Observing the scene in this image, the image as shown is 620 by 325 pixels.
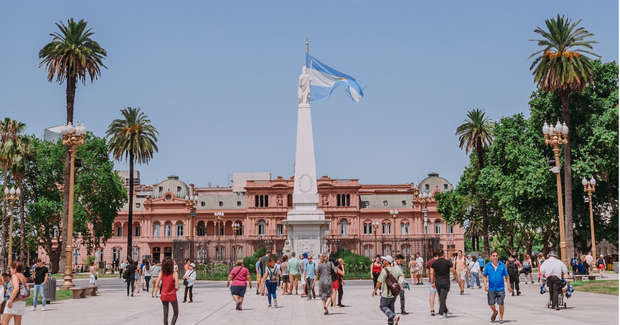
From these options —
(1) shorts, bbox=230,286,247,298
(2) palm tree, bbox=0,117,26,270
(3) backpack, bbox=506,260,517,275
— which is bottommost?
(1) shorts, bbox=230,286,247,298

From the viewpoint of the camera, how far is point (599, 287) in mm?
28109

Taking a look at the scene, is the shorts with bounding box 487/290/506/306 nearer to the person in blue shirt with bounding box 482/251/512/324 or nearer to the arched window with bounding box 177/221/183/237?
the person in blue shirt with bounding box 482/251/512/324

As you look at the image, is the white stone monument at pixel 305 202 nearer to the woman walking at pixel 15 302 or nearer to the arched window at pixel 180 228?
the woman walking at pixel 15 302

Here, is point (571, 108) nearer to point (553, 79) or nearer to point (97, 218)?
point (553, 79)

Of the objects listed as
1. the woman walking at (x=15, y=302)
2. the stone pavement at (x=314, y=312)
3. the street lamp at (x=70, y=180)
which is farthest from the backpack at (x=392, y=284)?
the street lamp at (x=70, y=180)

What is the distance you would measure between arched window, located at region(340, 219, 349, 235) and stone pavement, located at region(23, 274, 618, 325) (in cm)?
7284

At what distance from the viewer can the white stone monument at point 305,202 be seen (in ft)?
128

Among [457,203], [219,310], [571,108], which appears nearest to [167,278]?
[219,310]

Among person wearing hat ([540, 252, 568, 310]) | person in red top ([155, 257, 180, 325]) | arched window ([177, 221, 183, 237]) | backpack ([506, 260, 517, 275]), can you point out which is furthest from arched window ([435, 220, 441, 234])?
person in red top ([155, 257, 180, 325])

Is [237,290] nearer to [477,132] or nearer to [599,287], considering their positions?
[599,287]

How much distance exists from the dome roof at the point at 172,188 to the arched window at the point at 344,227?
24712 mm

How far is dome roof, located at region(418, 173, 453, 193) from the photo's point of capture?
107m

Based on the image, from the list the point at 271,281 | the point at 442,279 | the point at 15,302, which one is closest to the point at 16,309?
the point at 15,302

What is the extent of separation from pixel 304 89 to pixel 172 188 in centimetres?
7029
